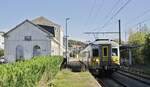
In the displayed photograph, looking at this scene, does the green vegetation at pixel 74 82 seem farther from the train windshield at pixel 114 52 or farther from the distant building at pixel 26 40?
the distant building at pixel 26 40

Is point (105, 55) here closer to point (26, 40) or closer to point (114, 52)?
point (114, 52)

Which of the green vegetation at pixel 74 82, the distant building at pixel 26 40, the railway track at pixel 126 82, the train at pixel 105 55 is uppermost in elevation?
the distant building at pixel 26 40

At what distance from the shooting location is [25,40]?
77750 mm

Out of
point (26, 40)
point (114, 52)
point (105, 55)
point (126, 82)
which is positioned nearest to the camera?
point (126, 82)

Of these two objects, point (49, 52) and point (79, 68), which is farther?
point (49, 52)

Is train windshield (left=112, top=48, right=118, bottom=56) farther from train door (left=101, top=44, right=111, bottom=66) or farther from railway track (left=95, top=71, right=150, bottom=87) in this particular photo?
railway track (left=95, top=71, right=150, bottom=87)

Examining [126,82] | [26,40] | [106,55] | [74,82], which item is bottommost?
[126,82]

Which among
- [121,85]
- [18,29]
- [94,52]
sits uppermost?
[18,29]

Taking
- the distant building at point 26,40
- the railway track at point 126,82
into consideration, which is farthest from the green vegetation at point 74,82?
the distant building at point 26,40

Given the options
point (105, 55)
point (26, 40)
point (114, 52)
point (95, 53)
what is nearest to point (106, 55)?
point (105, 55)

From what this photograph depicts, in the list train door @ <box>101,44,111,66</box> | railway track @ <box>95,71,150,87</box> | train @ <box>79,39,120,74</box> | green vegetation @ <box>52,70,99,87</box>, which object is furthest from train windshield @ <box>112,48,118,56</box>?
green vegetation @ <box>52,70,99,87</box>

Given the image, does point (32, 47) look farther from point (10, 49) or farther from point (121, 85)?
point (121, 85)

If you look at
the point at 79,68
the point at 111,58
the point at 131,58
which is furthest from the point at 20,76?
the point at 131,58

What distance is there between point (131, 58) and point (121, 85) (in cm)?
3320
